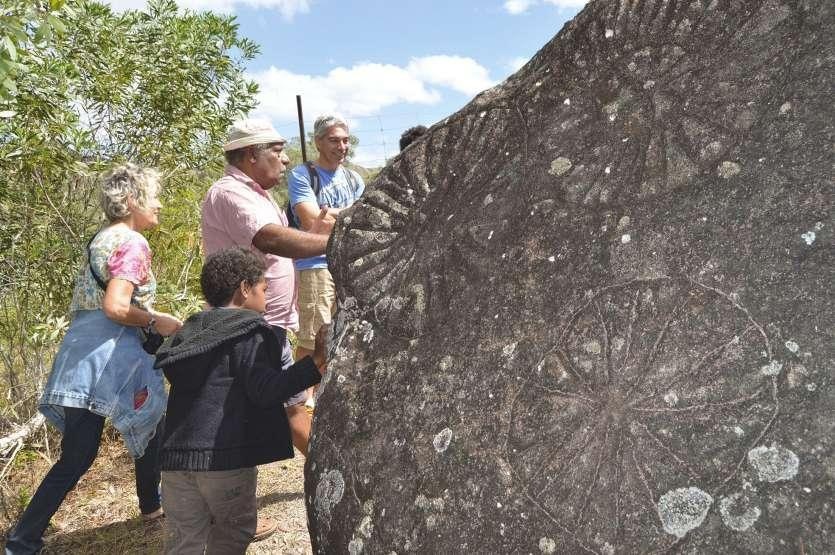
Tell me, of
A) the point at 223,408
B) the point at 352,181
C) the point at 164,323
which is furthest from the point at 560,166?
the point at 352,181

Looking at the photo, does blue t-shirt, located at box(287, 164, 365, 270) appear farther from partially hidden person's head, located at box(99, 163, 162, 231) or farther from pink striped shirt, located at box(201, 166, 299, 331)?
partially hidden person's head, located at box(99, 163, 162, 231)

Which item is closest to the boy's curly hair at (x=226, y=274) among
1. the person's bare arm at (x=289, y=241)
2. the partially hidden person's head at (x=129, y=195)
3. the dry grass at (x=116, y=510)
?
the person's bare arm at (x=289, y=241)

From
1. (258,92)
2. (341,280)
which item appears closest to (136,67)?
(258,92)

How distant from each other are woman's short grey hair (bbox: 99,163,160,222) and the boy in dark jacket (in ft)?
2.19

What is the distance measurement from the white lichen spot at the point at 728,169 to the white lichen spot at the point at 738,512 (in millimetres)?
696

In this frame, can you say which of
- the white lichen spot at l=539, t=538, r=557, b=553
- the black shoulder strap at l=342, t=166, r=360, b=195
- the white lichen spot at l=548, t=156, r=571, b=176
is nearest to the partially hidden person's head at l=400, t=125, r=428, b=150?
the black shoulder strap at l=342, t=166, r=360, b=195

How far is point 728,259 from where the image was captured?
152 cm

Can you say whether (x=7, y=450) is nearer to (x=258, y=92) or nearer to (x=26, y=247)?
(x=26, y=247)

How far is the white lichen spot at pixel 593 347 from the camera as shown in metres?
1.61

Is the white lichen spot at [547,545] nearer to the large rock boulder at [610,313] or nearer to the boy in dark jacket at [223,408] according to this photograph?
the large rock boulder at [610,313]

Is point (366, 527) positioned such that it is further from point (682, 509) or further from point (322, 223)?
point (322, 223)

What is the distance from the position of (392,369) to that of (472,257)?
1.20 ft

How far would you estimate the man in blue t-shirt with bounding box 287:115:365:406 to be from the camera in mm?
3678

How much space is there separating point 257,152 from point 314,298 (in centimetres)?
105
